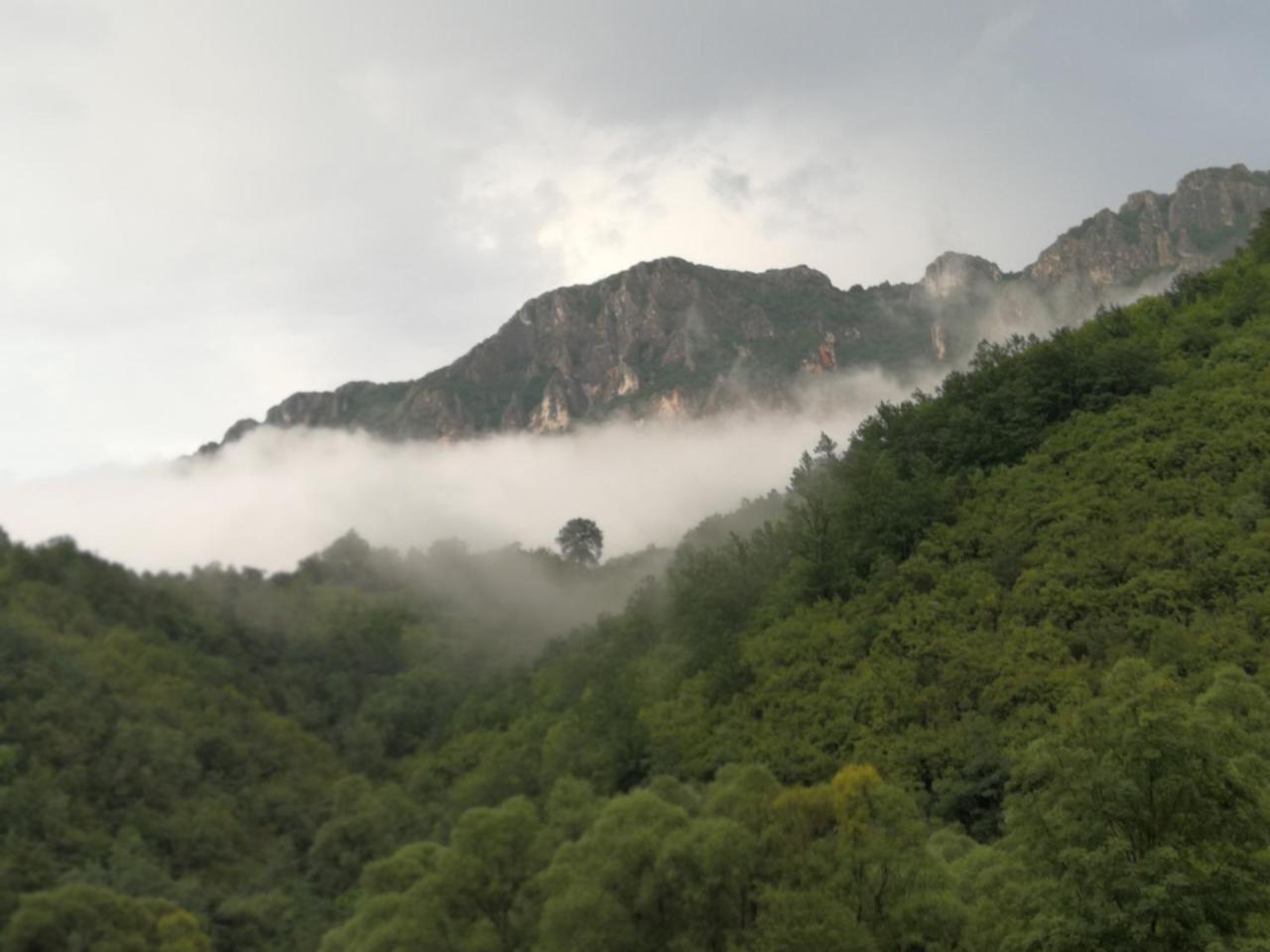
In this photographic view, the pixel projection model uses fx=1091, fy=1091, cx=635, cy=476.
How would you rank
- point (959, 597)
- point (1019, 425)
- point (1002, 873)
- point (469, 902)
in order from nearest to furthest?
point (1002, 873), point (469, 902), point (959, 597), point (1019, 425)

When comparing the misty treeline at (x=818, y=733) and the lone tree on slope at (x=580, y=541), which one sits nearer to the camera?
the misty treeline at (x=818, y=733)

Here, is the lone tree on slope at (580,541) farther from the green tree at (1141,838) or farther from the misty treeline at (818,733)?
the green tree at (1141,838)

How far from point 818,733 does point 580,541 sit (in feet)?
394

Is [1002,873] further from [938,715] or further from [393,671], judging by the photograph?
[393,671]

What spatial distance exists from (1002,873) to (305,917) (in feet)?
174

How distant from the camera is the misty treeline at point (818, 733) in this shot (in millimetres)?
22062

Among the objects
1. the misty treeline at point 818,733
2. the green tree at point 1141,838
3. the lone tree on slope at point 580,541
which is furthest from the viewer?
the lone tree on slope at point 580,541

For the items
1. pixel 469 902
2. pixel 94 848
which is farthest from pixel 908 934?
pixel 94 848

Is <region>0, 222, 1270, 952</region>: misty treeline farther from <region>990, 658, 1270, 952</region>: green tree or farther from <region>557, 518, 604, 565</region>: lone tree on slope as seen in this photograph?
<region>557, 518, 604, 565</region>: lone tree on slope

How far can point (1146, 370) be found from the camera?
6850cm

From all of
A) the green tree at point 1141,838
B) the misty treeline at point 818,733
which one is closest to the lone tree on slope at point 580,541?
the misty treeline at point 818,733

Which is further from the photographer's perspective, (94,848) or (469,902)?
(94,848)

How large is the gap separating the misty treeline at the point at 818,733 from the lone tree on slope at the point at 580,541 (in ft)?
198

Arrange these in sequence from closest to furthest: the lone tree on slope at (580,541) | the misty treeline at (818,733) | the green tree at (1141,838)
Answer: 1. the green tree at (1141,838)
2. the misty treeline at (818,733)
3. the lone tree on slope at (580,541)
